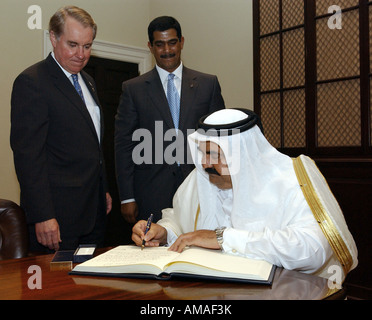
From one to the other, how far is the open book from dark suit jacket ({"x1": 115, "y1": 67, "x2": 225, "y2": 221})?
1.42 metres

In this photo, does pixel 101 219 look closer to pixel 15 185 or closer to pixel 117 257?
pixel 117 257

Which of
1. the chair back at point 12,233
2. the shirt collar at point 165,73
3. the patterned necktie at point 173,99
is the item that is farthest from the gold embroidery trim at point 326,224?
the shirt collar at point 165,73

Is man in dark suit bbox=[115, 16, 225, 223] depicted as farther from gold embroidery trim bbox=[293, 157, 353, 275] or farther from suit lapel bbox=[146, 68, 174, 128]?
gold embroidery trim bbox=[293, 157, 353, 275]

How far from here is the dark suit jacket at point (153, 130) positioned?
2.95 meters

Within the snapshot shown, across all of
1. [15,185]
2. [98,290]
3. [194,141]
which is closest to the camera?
[98,290]

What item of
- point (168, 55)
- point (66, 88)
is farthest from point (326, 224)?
point (168, 55)

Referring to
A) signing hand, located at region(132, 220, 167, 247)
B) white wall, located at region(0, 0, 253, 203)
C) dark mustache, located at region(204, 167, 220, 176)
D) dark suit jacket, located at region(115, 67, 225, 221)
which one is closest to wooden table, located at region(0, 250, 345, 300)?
signing hand, located at region(132, 220, 167, 247)

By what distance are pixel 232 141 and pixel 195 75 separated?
139 cm

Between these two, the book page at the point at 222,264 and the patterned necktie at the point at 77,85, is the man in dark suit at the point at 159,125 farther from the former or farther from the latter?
the book page at the point at 222,264

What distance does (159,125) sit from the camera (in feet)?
9.78

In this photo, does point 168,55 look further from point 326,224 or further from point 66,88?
point 326,224
